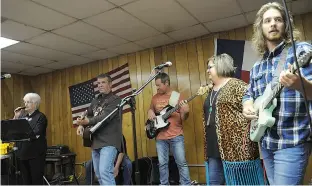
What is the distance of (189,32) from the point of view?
4176 mm

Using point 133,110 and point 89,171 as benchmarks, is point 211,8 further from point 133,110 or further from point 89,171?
point 89,171

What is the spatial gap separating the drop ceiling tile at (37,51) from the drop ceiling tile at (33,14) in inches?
35.6

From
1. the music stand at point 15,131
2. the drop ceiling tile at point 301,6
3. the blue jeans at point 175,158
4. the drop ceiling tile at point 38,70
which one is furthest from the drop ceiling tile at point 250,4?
the drop ceiling tile at point 38,70

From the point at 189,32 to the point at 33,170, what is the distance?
10.1 feet

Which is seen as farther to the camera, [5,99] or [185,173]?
[5,99]

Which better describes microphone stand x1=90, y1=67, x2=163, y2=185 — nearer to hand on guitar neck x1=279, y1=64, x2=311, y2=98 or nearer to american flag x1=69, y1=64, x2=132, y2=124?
hand on guitar neck x1=279, y1=64, x2=311, y2=98

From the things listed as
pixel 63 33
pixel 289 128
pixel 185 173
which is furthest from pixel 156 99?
pixel 289 128

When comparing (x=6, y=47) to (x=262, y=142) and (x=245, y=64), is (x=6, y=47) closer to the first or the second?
(x=245, y=64)

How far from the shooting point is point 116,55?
516cm

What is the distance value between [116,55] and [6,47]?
1.95 m

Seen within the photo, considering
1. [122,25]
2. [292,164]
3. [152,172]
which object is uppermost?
[122,25]

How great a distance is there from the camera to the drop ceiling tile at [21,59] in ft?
15.1

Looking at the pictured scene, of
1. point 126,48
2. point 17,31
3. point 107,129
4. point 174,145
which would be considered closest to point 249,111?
point 107,129

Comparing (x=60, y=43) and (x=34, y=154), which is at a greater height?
(x=60, y=43)
